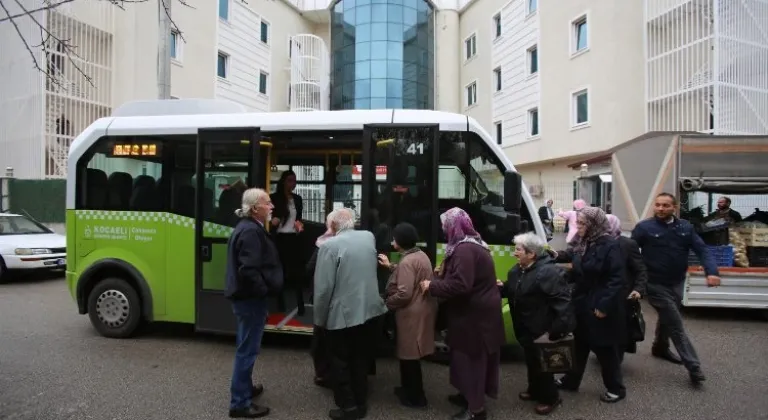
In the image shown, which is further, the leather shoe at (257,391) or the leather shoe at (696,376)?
the leather shoe at (696,376)

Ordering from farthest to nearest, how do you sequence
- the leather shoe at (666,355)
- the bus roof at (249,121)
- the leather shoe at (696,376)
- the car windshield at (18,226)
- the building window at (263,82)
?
the building window at (263,82) → the car windshield at (18,226) → the leather shoe at (666,355) → the bus roof at (249,121) → the leather shoe at (696,376)

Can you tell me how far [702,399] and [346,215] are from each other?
3.73 metres

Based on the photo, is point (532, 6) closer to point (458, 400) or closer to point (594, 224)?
point (594, 224)

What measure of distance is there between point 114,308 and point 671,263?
647cm

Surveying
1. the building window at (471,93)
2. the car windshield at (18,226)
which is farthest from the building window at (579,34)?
the car windshield at (18,226)

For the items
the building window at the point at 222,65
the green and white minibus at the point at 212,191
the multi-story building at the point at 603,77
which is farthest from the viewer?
the building window at the point at 222,65

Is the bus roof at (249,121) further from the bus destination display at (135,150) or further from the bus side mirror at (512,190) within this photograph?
the bus side mirror at (512,190)

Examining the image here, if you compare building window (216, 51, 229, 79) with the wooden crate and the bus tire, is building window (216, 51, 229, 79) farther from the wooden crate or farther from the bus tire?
the wooden crate

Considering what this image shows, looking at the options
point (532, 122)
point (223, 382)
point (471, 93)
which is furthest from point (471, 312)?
point (471, 93)

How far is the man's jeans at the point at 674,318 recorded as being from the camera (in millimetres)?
4863

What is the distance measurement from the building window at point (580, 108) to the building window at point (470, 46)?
9208 millimetres

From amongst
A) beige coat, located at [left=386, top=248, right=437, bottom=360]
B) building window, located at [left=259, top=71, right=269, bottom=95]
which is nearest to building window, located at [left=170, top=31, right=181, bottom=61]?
building window, located at [left=259, top=71, right=269, bottom=95]

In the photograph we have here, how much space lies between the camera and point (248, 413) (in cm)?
411

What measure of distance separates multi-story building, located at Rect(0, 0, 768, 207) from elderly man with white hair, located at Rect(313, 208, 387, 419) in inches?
339
